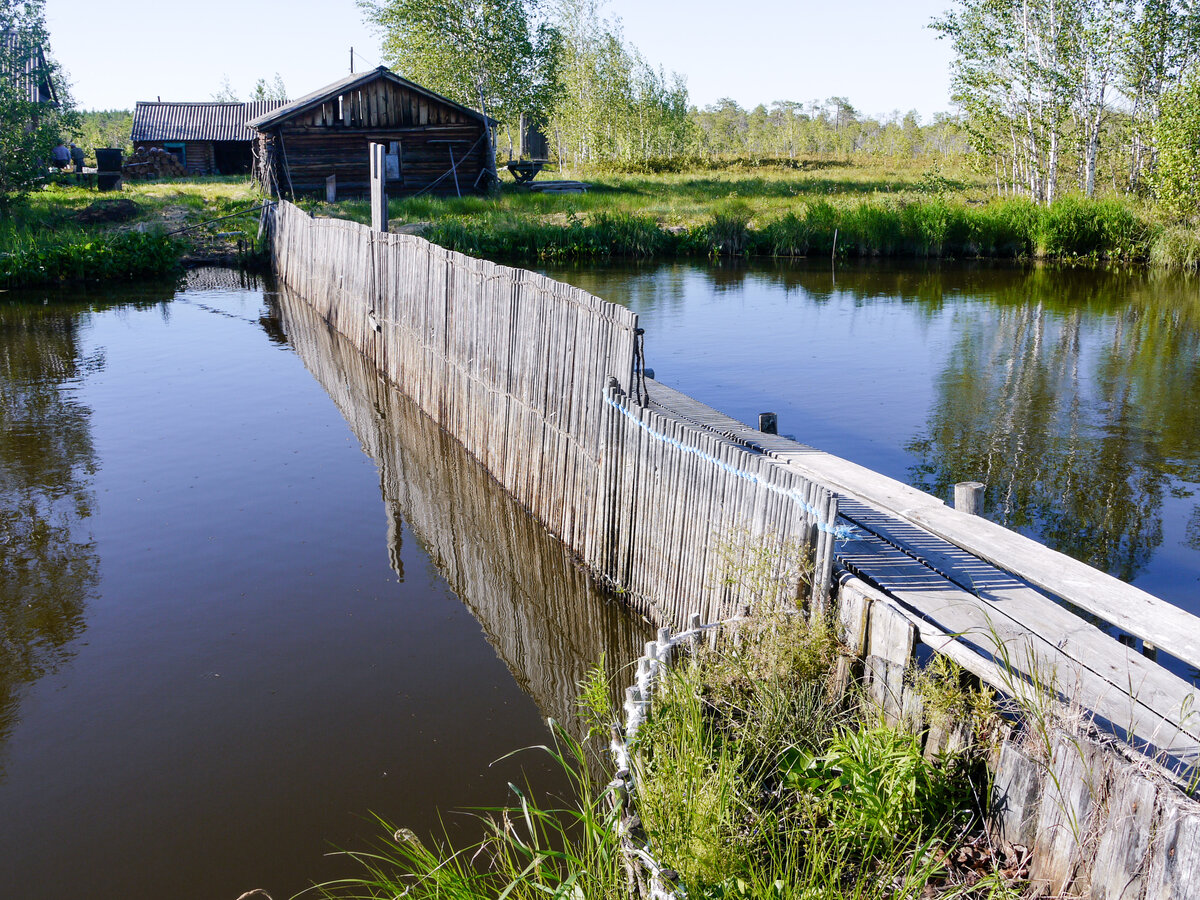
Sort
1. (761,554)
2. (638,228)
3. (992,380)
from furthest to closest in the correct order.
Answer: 1. (638,228)
2. (992,380)
3. (761,554)

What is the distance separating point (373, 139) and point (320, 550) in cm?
2596

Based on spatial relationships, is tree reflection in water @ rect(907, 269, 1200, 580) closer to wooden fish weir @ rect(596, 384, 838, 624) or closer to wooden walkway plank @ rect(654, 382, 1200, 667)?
wooden walkway plank @ rect(654, 382, 1200, 667)

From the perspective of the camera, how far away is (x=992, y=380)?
1341 centimetres

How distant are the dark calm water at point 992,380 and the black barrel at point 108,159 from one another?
2332 centimetres

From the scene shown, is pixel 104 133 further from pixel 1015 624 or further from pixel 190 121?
pixel 1015 624

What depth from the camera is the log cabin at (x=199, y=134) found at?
4212 cm

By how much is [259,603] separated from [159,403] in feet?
20.9

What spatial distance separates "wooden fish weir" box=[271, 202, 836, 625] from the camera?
504 cm

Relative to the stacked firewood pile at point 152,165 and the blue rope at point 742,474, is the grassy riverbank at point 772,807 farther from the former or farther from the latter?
the stacked firewood pile at point 152,165

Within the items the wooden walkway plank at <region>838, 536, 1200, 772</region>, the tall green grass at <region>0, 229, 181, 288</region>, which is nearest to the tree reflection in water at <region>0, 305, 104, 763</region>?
the wooden walkway plank at <region>838, 536, 1200, 772</region>

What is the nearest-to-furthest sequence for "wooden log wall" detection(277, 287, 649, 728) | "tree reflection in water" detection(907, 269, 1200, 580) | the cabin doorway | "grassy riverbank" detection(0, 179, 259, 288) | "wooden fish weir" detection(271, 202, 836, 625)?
"wooden fish weir" detection(271, 202, 836, 625), "wooden log wall" detection(277, 287, 649, 728), "tree reflection in water" detection(907, 269, 1200, 580), "grassy riverbank" detection(0, 179, 259, 288), the cabin doorway

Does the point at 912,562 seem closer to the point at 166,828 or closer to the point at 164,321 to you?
the point at 166,828

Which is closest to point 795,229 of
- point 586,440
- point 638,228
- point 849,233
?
point 849,233

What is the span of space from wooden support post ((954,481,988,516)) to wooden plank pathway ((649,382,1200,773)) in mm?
136
